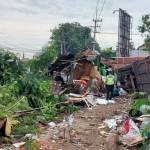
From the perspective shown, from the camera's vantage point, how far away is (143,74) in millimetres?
13820

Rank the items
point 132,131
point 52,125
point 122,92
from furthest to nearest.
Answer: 1. point 122,92
2. point 52,125
3. point 132,131

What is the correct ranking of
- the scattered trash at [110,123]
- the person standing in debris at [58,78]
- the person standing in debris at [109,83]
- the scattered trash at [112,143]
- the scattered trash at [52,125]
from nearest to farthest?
the scattered trash at [112,143], the scattered trash at [110,123], the scattered trash at [52,125], the person standing in debris at [109,83], the person standing in debris at [58,78]

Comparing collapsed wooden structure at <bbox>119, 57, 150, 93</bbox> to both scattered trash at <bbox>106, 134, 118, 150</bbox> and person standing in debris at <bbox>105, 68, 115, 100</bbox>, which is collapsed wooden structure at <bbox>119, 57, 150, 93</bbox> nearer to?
person standing in debris at <bbox>105, 68, 115, 100</bbox>

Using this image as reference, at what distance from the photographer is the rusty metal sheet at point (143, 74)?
13.5m

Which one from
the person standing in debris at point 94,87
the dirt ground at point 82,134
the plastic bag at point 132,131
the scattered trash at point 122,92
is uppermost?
the person standing in debris at point 94,87

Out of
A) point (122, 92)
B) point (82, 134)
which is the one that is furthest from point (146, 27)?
point (82, 134)

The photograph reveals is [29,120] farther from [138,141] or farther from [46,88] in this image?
[138,141]

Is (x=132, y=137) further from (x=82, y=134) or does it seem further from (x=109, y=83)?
(x=109, y=83)

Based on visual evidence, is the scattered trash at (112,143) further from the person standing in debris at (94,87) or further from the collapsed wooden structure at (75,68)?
the person standing in debris at (94,87)

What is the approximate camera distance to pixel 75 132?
7.05 meters

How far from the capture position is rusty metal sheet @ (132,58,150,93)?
1355 centimetres

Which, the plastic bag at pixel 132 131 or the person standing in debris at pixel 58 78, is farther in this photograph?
the person standing in debris at pixel 58 78

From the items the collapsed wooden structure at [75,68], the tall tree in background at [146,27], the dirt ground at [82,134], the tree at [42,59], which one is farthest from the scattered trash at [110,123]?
the tall tree in background at [146,27]

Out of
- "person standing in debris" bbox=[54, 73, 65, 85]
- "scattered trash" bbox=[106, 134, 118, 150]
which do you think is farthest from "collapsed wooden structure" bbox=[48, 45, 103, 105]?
"scattered trash" bbox=[106, 134, 118, 150]
